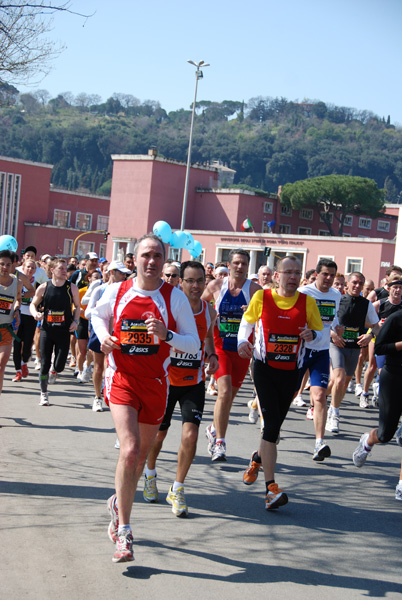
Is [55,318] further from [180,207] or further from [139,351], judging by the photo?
[180,207]

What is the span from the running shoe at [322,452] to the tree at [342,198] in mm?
74923

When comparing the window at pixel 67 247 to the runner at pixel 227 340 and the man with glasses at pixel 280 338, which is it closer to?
the runner at pixel 227 340

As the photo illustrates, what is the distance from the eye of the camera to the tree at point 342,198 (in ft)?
272

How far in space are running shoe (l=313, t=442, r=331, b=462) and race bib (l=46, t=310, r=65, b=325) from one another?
4.38 metres

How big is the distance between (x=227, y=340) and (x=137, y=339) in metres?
3.22

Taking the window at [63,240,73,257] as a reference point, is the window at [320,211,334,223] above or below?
above

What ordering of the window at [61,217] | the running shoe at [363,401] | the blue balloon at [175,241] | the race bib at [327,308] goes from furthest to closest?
the window at [61,217] → the blue balloon at [175,241] → the running shoe at [363,401] → the race bib at [327,308]

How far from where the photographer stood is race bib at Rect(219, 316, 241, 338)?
8.09m

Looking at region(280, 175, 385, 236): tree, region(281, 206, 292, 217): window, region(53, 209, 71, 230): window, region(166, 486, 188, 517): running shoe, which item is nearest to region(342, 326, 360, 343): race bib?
region(166, 486, 188, 517): running shoe

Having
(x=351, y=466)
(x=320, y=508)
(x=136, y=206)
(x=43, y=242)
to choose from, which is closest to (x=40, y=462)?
(x=320, y=508)

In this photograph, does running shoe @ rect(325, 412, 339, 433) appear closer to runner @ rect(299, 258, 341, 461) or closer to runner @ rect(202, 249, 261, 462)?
runner @ rect(299, 258, 341, 461)

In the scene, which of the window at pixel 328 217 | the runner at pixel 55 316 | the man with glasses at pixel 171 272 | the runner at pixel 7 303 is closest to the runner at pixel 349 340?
the man with glasses at pixel 171 272

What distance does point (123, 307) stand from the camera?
5027mm

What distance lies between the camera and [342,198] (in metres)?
84.8
